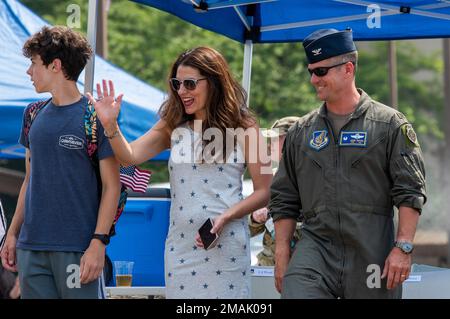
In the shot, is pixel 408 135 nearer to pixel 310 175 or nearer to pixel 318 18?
pixel 310 175

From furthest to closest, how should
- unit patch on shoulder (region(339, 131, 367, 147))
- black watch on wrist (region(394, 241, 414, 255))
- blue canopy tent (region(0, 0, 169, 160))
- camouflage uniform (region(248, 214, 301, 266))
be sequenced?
1. blue canopy tent (region(0, 0, 169, 160))
2. camouflage uniform (region(248, 214, 301, 266))
3. unit patch on shoulder (region(339, 131, 367, 147))
4. black watch on wrist (region(394, 241, 414, 255))

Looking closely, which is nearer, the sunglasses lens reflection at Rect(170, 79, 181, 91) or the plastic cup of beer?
the sunglasses lens reflection at Rect(170, 79, 181, 91)

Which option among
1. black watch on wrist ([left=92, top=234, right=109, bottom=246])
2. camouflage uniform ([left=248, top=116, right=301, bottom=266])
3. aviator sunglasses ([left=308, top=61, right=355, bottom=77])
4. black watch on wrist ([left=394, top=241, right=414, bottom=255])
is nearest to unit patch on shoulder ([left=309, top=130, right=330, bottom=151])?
aviator sunglasses ([left=308, top=61, right=355, bottom=77])

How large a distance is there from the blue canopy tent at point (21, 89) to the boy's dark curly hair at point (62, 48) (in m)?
3.35

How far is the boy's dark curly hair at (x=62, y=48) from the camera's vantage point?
472cm

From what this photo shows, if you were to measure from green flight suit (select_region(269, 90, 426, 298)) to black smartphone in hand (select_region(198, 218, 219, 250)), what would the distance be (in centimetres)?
39

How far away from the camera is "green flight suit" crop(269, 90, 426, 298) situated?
14.7 feet

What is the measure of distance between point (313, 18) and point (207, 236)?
278cm

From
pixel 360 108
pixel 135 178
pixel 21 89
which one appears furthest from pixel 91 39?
pixel 21 89

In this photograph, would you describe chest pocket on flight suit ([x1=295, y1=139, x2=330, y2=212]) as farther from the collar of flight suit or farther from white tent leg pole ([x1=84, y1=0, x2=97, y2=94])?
white tent leg pole ([x1=84, y1=0, x2=97, y2=94])

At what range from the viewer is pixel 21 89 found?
8.50 metres

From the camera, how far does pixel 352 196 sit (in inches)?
177

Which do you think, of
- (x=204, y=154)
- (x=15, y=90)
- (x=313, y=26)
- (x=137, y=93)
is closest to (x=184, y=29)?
(x=137, y=93)
